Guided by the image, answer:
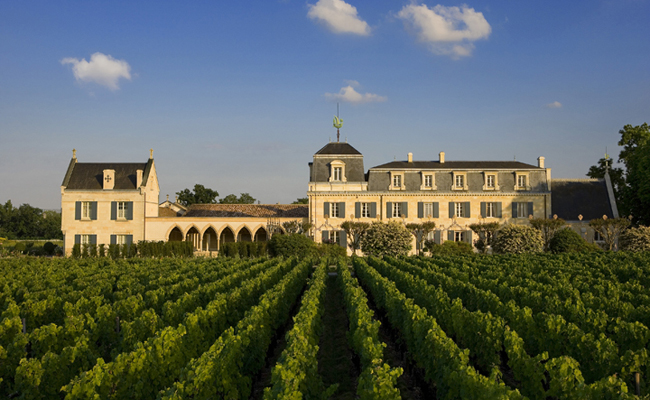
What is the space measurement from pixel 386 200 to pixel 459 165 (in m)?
6.86

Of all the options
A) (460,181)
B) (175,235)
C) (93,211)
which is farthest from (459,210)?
(93,211)

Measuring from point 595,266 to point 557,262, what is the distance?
1.65 metres

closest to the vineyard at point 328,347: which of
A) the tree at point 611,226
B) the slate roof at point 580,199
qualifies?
the tree at point 611,226

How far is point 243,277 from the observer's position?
733 inches

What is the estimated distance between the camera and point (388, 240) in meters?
32.6

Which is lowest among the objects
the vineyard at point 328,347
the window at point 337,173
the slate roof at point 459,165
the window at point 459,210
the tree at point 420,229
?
the vineyard at point 328,347

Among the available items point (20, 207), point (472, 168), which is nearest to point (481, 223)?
point (472, 168)

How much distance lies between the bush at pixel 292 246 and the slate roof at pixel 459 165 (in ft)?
33.0

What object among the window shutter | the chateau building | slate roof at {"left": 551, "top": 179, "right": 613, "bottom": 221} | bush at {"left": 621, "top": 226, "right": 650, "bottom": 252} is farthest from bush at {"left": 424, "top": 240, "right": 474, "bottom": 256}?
the window shutter

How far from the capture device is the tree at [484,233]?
35375 millimetres

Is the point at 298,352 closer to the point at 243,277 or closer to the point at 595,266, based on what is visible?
the point at 243,277

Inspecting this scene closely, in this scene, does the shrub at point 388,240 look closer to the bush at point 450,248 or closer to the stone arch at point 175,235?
the bush at point 450,248

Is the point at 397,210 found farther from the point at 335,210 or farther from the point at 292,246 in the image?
the point at 292,246

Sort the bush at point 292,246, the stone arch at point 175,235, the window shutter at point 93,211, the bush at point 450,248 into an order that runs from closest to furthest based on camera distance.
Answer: the bush at point 292,246 < the bush at point 450,248 < the window shutter at point 93,211 < the stone arch at point 175,235
